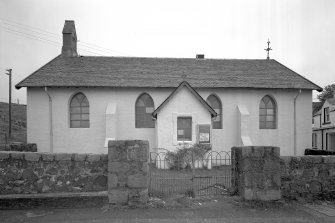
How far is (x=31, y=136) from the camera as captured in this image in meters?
18.5

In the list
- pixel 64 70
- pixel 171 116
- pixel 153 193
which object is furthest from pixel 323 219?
pixel 64 70

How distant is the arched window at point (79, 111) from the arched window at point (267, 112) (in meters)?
12.5

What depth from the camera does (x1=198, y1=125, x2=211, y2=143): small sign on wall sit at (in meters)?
16.0

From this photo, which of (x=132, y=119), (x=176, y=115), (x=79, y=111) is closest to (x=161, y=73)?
(x=132, y=119)

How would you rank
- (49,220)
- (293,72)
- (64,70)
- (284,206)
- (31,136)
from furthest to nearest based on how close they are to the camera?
1. (293,72)
2. (64,70)
3. (31,136)
4. (284,206)
5. (49,220)

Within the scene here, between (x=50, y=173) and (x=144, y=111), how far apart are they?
1185 centimetres

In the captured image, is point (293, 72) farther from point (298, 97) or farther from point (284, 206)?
point (284, 206)

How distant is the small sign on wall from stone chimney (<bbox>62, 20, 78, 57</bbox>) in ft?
43.5

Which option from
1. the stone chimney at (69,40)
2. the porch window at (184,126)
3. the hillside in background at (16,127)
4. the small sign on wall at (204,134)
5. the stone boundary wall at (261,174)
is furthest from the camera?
the hillside in background at (16,127)

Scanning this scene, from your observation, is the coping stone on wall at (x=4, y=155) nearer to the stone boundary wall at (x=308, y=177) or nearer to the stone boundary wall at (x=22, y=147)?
the stone boundary wall at (x=308, y=177)

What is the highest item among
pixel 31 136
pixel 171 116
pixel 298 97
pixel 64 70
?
pixel 64 70

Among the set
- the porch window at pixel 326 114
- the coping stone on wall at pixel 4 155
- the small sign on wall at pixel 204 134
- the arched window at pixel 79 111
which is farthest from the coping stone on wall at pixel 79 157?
the porch window at pixel 326 114

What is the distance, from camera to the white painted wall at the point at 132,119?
61.2 feet

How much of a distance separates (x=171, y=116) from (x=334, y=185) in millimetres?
9791
